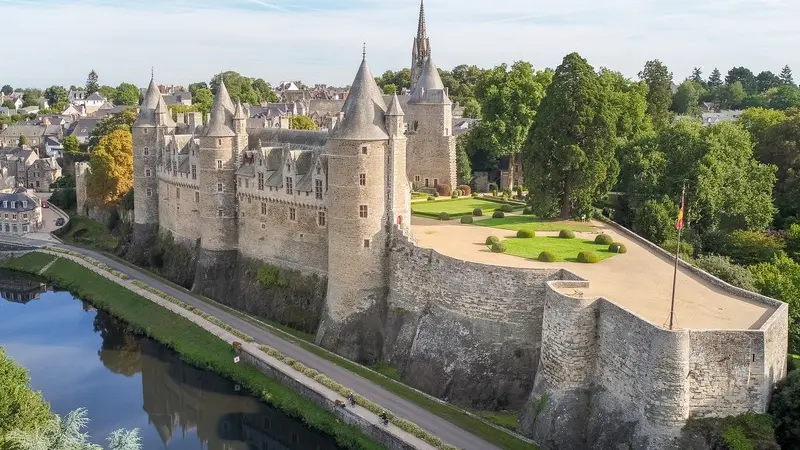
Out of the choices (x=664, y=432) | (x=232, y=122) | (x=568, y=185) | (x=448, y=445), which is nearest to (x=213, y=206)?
(x=232, y=122)

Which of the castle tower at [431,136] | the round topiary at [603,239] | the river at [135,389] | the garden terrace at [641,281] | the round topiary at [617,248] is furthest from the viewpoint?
the castle tower at [431,136]

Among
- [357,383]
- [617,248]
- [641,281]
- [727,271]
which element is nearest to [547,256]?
[641,281]

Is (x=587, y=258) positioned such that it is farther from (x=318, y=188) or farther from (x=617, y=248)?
(x=318, y=188)

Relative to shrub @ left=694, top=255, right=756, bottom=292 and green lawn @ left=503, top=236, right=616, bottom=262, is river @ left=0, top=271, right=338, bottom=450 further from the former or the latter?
shrub @ left=694, top=255, right=756, bottom=292

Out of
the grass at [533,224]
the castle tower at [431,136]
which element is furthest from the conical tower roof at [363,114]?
the castle tower at [431,136]

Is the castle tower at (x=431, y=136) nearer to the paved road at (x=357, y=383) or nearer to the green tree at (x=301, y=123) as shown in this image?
the green tree at (x=301, y=123)

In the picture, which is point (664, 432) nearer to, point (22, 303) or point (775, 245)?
point (775, 245)
